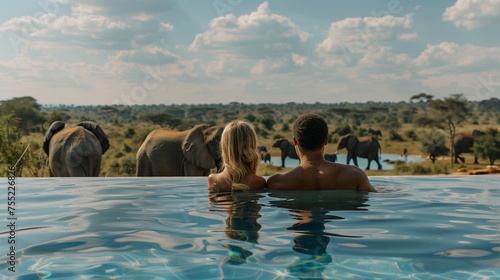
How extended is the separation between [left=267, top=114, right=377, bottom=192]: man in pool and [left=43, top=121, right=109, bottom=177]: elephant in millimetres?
7644

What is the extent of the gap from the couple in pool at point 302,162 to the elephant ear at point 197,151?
7.03m

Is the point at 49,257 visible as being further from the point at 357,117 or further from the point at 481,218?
the point at 357,117

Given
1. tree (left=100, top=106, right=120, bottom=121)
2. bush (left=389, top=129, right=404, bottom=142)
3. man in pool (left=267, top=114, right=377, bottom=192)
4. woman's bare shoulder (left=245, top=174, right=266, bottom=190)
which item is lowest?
woman's bare shoulder (left=245, top=174, right=266, bottom=190)

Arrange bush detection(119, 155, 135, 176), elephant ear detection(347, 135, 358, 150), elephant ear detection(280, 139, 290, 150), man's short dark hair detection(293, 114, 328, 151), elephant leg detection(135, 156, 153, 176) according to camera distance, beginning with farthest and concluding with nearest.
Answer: elephant ear detection(280, 139, 290, 150)
elephant ear detection(347, 135, 358, 150)
bush detection(119, 155, 135, 176)
elephant leg detection(135, 156, 153, 176)
man's short dark hair detection(293, 114, 328, 151)

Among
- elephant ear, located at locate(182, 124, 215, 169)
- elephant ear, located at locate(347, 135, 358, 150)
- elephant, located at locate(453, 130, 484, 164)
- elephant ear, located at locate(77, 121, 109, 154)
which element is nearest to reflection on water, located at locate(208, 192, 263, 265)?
elephant ear, located at locate(182, 124, 215, 169)

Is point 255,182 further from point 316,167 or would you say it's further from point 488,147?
point 488,147

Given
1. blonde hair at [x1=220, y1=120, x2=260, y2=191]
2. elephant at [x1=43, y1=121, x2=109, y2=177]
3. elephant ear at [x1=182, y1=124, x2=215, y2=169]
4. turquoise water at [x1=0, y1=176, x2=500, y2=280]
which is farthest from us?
elephant ear at [x1=182, y1=124, x2=215, y2=169]

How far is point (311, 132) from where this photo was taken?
376 centimetres

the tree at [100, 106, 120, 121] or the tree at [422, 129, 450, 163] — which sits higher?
the tree at [100, 106, 120, 121]

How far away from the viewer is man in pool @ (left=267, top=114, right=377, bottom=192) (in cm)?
378

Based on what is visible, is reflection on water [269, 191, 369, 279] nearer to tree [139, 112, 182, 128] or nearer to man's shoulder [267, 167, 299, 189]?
man's shoulder [267, 167, 299, 189]

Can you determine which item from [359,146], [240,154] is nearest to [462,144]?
[359,146]

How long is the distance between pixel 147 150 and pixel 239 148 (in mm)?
8767

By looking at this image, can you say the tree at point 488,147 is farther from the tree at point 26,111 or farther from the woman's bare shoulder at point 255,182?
the tree at point 26,111
